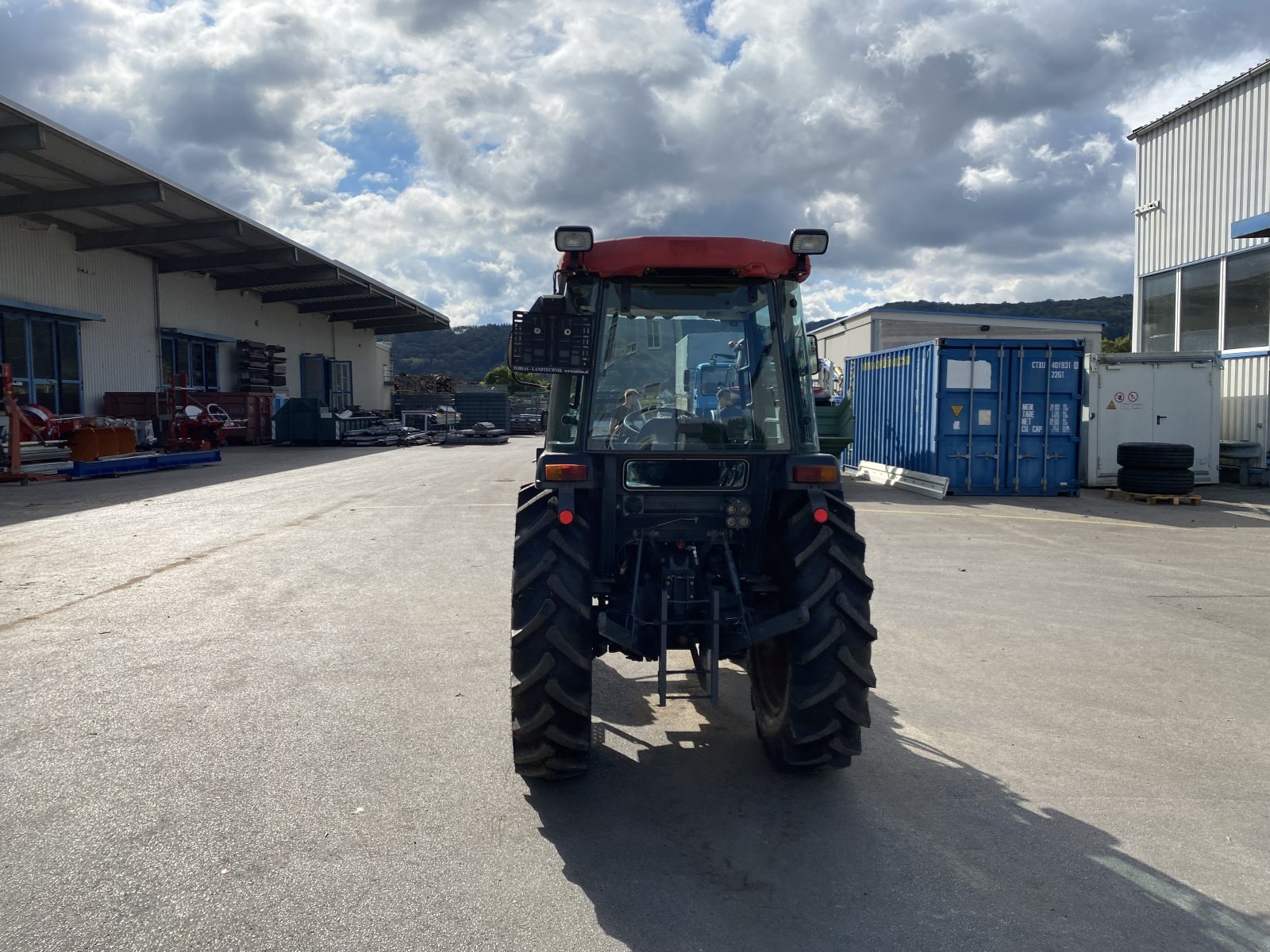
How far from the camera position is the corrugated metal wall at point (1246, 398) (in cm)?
1702

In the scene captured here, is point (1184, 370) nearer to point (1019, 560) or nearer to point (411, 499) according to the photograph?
point (1019, 560)

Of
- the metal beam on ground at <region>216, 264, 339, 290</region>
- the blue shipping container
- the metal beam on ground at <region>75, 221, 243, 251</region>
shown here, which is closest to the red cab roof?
the blue shipping container

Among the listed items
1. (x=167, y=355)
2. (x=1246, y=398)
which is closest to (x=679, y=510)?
(x=1246, y=398)

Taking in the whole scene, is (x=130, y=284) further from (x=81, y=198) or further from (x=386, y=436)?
(x=386, y=436)

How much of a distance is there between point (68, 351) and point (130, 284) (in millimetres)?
4074

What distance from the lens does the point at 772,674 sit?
4531mm

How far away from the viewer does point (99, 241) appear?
2594 centimetres

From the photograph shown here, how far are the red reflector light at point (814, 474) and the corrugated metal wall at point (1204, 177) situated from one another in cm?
1628

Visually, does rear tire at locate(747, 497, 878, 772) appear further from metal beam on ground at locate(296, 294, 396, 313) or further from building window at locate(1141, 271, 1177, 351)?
metal beam on ground at locate(296, 294, 396, 313)

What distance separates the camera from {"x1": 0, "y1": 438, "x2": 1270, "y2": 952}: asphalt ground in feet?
10.3

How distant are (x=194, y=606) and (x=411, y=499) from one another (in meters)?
7.61

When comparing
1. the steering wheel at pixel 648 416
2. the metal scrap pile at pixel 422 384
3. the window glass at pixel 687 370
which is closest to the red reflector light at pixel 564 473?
the window glass at pixel 687 370

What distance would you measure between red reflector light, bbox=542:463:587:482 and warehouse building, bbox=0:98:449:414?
17.8 metres

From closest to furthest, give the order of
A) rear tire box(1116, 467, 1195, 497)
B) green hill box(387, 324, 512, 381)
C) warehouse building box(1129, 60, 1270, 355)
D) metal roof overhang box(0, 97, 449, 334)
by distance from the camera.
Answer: rear tire box(1116, 467, 1195, 497)
warehouse building box(1129, 60, 1270, 355)
metal roof overhang box(0, 97, 449, 334)
green hill box(387, 324, 512, 381)
